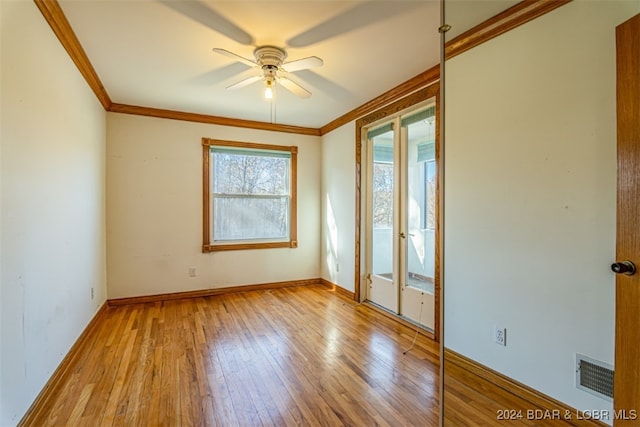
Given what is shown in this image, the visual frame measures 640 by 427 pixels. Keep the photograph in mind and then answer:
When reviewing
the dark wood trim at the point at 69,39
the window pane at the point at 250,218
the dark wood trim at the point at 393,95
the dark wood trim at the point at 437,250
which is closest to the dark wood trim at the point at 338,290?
the window pane at the point at 250,218

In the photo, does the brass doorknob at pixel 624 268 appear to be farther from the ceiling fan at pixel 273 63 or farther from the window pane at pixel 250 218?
the window pane at pixel 250 218

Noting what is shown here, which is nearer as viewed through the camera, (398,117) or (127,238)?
(398,117)

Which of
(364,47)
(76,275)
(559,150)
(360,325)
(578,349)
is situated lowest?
(360,325)

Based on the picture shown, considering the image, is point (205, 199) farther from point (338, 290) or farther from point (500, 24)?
point (500, 24)

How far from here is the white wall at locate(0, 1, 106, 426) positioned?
1521 millimetres

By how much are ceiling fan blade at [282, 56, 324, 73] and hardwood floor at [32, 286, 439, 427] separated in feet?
7.38

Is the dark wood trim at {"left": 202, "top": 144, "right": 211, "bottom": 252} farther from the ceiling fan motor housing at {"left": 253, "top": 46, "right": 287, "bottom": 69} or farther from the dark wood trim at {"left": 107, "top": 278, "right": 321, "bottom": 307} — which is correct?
the ceiling fan motor housing at {"left": 253, "top": 46, "right": 287, "bottom": 69}

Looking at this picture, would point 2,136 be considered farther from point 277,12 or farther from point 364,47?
point 364,47

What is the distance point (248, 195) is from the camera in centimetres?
449

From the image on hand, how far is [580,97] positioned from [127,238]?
440cm

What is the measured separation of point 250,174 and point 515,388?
3.76m

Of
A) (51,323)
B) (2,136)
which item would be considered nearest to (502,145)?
(2,136)

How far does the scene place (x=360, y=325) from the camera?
3174 mm

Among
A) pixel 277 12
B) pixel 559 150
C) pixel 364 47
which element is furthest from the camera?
pixel 364 47
